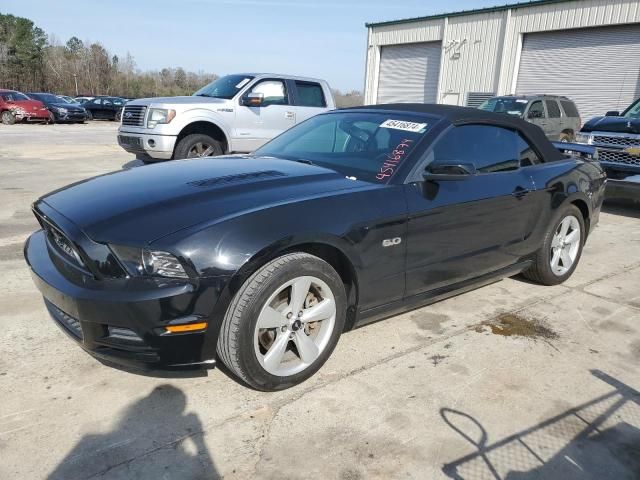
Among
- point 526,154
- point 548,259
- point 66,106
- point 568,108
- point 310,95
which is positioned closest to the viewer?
point 526,154

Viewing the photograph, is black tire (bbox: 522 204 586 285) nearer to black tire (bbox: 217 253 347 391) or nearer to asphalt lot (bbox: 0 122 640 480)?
asphalt lot (bbox: 0 122 640 480)

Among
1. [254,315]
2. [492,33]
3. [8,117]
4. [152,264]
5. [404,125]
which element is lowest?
[8,117]

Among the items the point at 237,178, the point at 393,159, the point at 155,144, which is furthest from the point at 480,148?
the point at 155,144

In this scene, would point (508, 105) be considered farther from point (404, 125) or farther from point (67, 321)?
point (67, 321)

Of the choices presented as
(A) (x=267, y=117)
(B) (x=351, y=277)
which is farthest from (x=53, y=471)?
(A) (x=267, y=117)

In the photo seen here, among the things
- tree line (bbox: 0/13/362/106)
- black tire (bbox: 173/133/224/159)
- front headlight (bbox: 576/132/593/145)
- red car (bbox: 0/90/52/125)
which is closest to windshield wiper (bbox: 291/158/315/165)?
black tire (bbox: 173/133/224/159)

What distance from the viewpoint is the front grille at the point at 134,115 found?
27.0 ft

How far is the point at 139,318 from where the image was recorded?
2277 mm

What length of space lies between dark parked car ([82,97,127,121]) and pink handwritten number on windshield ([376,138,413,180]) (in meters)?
31.0

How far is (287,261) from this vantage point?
254 centimetres

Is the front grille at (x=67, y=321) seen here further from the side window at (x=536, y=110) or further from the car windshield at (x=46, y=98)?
the car windshield at (x=46, y=98)

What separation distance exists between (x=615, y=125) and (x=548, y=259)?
4.74 metres

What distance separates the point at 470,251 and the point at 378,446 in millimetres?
1664

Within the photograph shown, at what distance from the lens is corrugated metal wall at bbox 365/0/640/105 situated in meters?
18.3
